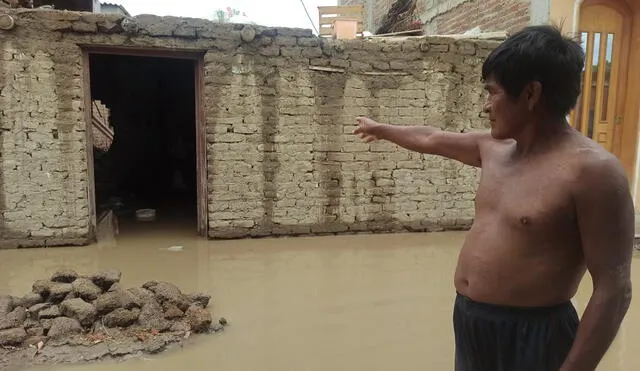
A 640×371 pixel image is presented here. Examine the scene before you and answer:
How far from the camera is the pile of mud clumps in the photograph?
3.19m

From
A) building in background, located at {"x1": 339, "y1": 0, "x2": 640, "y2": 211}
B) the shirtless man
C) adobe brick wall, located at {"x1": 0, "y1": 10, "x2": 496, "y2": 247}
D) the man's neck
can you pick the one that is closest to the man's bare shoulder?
the shirtless man

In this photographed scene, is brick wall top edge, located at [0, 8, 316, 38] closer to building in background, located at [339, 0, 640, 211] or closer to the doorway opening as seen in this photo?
the doorway opening

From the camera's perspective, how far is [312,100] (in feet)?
21.2

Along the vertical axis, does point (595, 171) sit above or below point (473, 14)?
below

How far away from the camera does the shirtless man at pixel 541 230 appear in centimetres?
124

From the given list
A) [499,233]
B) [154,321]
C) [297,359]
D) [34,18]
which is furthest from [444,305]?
[34,18]

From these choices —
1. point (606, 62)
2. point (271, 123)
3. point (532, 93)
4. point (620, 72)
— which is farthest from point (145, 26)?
point (620, 72)

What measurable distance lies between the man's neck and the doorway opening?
7.73 metres

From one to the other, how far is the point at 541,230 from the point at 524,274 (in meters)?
0.15

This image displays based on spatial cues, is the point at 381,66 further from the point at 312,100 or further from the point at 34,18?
the point at 34,18

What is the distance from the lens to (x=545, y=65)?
1305 millimetres

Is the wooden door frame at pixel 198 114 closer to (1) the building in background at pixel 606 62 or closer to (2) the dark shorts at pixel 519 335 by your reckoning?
(1) the building in background at pixel 606 62

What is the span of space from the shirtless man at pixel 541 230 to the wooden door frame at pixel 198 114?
5.15 m

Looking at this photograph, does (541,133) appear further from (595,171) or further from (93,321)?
(93,321)
